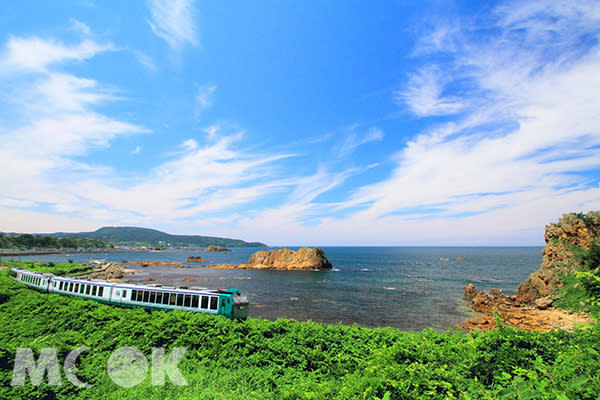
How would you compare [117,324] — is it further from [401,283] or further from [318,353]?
[401,283]

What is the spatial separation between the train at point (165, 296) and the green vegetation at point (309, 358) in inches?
255

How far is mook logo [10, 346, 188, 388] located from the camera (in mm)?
7789

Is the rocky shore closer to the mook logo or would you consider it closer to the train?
the train

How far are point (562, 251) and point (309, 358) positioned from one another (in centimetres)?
5032

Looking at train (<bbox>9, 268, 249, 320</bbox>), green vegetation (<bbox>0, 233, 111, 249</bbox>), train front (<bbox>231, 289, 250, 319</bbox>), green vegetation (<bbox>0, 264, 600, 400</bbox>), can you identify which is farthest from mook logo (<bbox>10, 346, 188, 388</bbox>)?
green vegetation (<bbox>0, 233, 111, 249</bbox>)

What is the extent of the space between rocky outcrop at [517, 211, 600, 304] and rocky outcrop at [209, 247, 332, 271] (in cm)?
5784

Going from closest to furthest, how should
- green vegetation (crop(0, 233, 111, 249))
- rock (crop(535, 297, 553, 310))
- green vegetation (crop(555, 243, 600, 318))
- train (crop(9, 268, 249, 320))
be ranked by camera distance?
train (crop(9, 268, 249, 320)) → green vegetation (crop(555, 243, 600, 318)) → rock (crop(535, 297, 553, 310)) → green vegetation (crop(0, 233, 111, 249))

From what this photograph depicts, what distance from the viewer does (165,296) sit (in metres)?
21.5

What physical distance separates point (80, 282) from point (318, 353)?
2712cm

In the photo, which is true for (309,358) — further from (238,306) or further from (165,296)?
(165,296)

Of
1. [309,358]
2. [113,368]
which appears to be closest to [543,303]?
[309,358]

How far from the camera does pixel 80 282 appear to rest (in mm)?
25641

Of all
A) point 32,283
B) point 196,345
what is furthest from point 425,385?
point 32,283

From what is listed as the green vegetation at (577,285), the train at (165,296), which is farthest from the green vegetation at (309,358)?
the green vegetation at (577,285)
